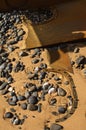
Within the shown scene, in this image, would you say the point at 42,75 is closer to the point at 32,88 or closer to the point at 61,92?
the point at 32,88

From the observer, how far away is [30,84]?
→ 17.4 ft

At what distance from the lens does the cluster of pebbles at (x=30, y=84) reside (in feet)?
16.1

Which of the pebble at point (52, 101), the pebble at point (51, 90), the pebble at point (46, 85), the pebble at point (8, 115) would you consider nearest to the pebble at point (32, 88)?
the pebble at point (46, 85)

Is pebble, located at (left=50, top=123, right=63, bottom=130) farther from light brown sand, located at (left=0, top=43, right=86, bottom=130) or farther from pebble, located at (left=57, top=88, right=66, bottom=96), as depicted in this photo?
pebble, located at (left=57, top=88, right=66, bottom=96)

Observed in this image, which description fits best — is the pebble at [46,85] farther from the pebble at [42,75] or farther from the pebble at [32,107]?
the pebble at [32,107]

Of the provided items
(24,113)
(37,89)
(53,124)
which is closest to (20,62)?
(37,89)

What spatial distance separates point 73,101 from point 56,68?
0.82m

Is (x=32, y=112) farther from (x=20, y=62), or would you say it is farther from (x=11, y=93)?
(x=20, y=62)

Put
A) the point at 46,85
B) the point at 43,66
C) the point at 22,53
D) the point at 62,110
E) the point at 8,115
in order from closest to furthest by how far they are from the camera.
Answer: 1. the point at 62,110
2. the point at 8,115
3. the point at 46,85
4. the point at 43,66
5. the point at 22,53

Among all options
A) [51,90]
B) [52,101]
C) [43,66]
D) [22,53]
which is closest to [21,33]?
[22,53]

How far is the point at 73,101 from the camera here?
16.1 ft

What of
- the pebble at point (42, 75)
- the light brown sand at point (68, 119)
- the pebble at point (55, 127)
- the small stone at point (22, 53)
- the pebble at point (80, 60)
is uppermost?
the small stone at point (22, 53)

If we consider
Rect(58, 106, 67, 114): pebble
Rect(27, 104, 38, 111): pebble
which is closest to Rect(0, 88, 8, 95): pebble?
Rect(27, 104, 38, 111): pebble

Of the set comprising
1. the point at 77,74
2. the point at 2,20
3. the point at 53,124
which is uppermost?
the point at 2,20
